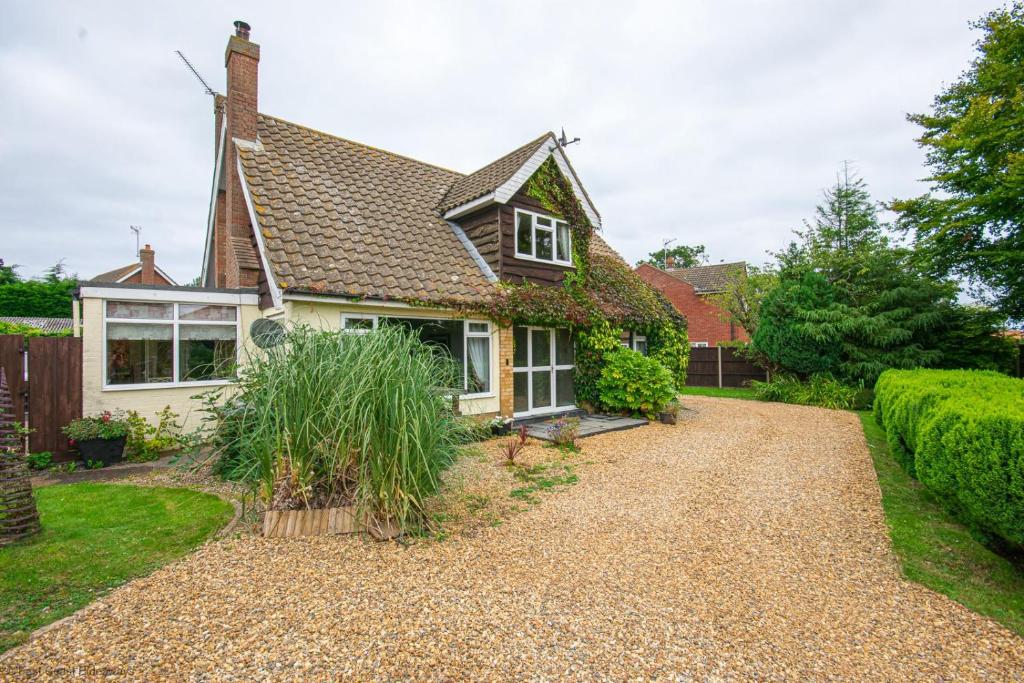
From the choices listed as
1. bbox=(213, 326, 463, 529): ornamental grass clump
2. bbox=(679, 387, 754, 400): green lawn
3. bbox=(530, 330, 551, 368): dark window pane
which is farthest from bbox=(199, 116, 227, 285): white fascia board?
bbox=(679, 387, 754, 400): green lawn

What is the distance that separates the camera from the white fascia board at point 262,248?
7.44 m

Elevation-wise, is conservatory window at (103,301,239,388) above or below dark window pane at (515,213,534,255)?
below

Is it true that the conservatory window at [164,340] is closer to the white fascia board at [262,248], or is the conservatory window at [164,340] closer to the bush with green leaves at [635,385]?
the white fascia board at [262,248]

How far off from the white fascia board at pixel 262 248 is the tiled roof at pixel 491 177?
173 inches

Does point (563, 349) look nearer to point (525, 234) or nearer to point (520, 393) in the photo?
point (520, 393)

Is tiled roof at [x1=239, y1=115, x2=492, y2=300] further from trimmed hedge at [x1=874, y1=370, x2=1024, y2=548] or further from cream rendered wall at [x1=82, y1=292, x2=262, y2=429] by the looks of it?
trimmed hedge at [x1=874, y1=370, x2=1024, y2=548]

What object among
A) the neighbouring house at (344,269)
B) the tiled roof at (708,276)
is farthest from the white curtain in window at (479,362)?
the tiled roof at (708,276)

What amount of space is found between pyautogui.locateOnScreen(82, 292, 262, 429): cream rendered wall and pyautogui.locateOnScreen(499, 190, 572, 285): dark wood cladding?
5509mm

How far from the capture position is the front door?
1028cm

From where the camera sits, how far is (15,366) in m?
6.75

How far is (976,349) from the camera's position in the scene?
1302cm

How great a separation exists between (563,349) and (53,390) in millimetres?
9663

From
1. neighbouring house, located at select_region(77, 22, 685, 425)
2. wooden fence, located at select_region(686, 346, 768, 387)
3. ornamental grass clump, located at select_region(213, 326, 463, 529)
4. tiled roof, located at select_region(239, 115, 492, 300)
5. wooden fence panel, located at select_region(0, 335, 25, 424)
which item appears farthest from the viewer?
wooden fence, located at select_region(686, 346, 768, 387)

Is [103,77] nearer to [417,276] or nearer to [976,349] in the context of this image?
[417,276]
